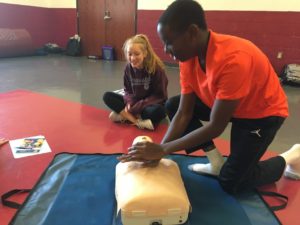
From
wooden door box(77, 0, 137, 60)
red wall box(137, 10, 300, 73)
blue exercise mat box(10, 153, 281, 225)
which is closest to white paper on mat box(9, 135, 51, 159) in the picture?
blue exercise mat box(10, 153, 281, 225)

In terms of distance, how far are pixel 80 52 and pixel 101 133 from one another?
198 inches

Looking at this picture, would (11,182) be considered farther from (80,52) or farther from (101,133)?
(80,52)

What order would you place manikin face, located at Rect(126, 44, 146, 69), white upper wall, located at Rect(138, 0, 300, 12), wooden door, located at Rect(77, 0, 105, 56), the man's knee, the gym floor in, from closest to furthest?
the man's knee
manikin face, located at Rect(126, 44, 146, 69)
the gym floor
white upper wall, located at Rect(138, 0, 300, 12)
wooden door, located at Rect(77, 0, 105, 56)

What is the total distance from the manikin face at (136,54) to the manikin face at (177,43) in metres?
1.09

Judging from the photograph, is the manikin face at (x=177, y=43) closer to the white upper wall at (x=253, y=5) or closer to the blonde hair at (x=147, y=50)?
the blonde hair at (x=147, y=50)

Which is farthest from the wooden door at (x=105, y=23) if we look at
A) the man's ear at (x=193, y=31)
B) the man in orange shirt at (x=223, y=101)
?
the man's ear at (x=193, y=31)

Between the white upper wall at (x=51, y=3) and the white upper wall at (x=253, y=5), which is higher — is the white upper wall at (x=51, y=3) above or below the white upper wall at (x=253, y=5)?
below

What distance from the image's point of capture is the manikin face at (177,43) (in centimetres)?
96

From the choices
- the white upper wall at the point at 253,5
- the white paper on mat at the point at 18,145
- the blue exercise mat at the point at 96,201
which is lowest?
the white paper on mat at the point at 18,145

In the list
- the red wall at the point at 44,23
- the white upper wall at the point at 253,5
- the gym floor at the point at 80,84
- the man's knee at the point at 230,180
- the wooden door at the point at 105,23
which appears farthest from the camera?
the red wall at the point at 44,23

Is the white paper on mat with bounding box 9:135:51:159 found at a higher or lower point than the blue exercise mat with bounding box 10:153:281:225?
lower

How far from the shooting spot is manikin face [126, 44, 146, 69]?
6.77 ft

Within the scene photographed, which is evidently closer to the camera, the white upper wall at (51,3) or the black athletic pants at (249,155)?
the black athletic pants at (249,155)

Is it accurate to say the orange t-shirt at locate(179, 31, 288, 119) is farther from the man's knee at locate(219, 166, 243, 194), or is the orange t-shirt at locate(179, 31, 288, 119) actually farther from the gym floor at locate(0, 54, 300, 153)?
the gym floor at locate(0, 54, 300, 153)
